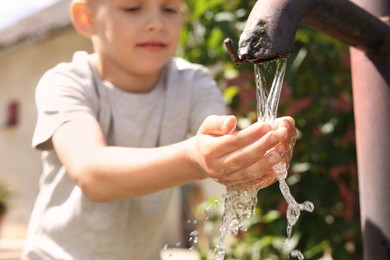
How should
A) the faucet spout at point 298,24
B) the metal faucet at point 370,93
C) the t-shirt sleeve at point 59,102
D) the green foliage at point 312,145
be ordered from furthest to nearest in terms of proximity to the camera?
the green foliage at point 312,145 → the t-shirt sleeve at point 59,102 → the metal faucet at point 370,93 → the faucet spout at point 298,24

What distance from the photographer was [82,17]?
4.53ft

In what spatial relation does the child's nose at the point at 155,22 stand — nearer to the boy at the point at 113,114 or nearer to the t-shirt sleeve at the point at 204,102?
the boy at the point at 113,114

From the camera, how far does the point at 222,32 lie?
1.95m

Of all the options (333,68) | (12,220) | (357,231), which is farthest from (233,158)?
(12,220)

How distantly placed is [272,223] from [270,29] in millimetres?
1300

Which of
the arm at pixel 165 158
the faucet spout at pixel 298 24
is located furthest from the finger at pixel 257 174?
the faucet spout at pixel 298 24

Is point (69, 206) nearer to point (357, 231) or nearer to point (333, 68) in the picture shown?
point (357, 231)

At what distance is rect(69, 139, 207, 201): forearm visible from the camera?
888 millimetres

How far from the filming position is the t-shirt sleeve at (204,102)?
4.39 ft

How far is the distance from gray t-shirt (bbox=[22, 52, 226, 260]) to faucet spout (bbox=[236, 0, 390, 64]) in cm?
43

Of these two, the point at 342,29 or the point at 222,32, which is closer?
the point at 342,29

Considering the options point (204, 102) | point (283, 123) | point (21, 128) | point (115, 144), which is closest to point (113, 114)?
point (115, 144)

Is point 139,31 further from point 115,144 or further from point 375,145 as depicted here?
point 375,145

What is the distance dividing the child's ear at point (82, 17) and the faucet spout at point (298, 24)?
21.8 inches
